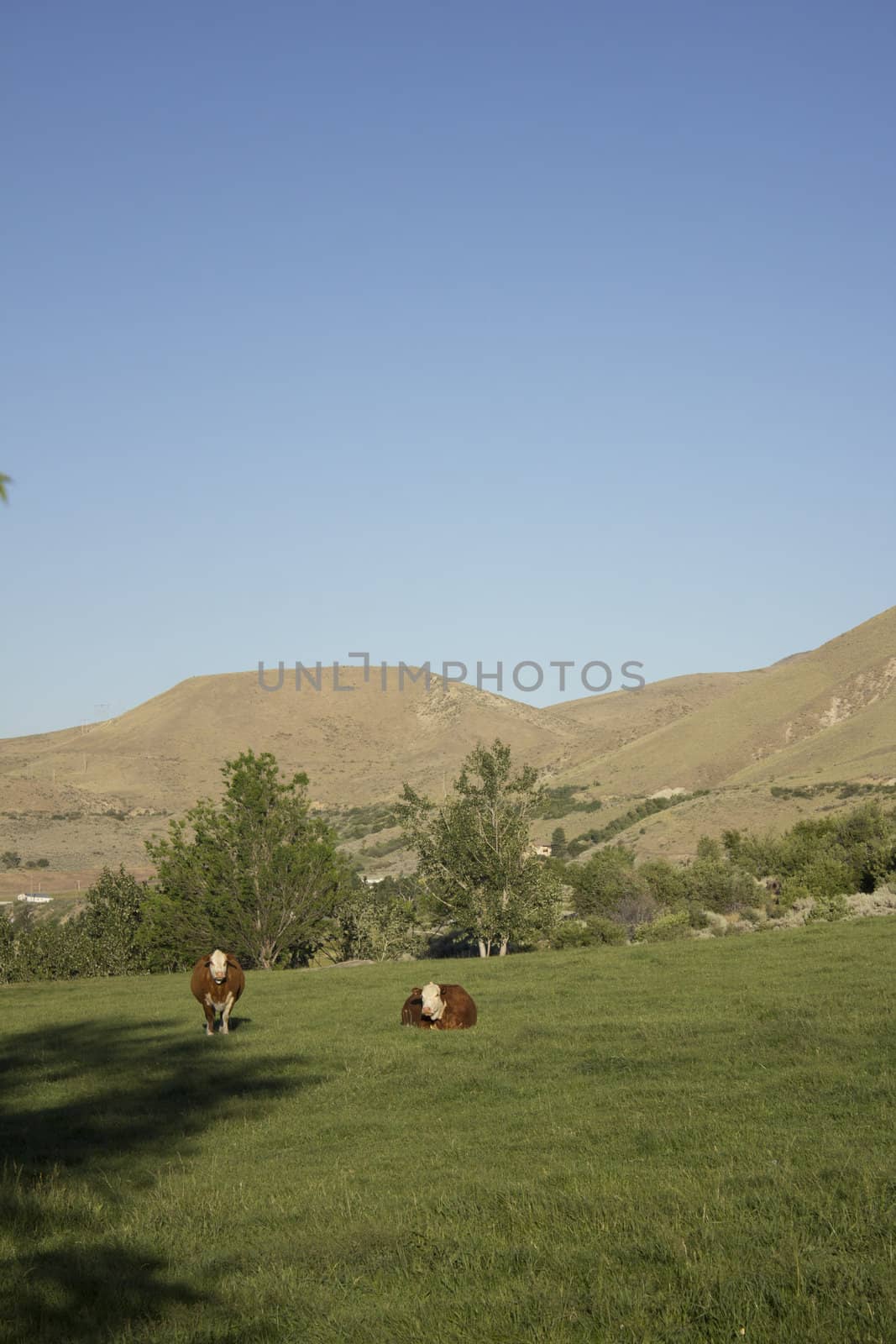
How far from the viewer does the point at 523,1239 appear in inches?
298

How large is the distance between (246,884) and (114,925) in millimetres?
6289

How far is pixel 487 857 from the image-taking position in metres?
39.5

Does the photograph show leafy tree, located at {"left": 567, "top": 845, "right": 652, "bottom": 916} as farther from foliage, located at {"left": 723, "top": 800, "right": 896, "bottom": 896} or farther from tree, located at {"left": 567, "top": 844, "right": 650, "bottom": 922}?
foliage, located at {"left": 723, "top": 800, "right": 896, "bottom": 896}

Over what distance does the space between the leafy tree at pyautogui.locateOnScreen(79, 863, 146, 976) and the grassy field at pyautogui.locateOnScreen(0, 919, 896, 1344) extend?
20.2m

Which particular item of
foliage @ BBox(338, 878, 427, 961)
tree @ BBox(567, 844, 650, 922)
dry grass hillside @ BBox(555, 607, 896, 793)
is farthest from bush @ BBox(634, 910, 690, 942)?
dry grass hillside @ BBox(555, 607, 896, 793)

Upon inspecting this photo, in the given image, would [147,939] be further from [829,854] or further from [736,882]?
[829,854]

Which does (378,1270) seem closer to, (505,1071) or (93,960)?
(505,1071)

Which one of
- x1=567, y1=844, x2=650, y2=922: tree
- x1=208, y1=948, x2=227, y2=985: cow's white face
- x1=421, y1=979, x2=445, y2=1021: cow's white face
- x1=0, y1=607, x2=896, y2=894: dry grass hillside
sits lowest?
x1=567, y1=844, x2=650, y2=922: tree

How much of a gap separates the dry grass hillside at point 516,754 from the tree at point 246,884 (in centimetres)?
4208

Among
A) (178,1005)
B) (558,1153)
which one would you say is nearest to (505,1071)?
(558,1153)

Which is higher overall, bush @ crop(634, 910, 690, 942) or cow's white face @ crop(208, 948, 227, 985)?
cow's white face @ crop(208, 948, 227, 985)

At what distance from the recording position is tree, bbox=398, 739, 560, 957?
39.1 metres

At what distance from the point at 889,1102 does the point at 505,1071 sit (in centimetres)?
522

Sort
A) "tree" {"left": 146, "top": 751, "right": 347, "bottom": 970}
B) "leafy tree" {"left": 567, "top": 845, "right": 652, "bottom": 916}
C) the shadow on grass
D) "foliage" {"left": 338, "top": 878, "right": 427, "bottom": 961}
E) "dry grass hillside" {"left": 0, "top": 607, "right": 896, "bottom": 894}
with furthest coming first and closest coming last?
"dry grass hillside" {"left": 0, "top": 607, "right": 896, "bottom": 894}, "leafy tree" {"left": 567, "top": 845, "right": 652, "bottom": 916}, "foliage" {"left": 338, "top": 878, "right": 427, "bottom": 961}, "tree" {"left": 146, "top": 751, "right": 347, "bottom": 970}, the shadow on grass
